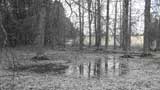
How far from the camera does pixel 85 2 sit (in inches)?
209

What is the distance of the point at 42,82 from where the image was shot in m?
8.38

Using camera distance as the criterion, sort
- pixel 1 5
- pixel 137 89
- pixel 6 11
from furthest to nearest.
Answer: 1. pixel 137 89
2. pixel 6 11
3. pixel 1 5

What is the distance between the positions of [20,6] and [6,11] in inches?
28.9

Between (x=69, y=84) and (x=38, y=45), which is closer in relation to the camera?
(x=69, y=84)

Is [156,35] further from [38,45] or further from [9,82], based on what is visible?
[9,82]

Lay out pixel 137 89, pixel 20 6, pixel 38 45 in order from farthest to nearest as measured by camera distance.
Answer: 1. pixel 38 45
2. pixel 137 89
3. pixel 20 6

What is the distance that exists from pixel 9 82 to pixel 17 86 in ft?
2.47

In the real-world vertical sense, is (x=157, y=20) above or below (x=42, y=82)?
above

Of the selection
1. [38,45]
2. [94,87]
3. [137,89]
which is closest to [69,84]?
[94,87]

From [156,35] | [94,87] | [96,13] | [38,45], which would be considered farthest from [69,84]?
[156,35]

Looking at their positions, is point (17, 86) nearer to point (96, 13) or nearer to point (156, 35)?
point (96, 13)

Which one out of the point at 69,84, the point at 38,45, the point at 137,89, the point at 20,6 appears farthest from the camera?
the point at 38,45

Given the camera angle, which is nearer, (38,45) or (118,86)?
(118,86)

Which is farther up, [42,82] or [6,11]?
[6,11]
